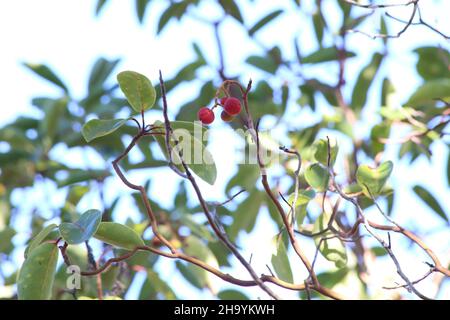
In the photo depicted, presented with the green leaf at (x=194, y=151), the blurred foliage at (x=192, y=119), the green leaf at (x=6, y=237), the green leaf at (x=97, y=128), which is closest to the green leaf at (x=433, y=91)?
the blurred foliage at (x=192, y=119)

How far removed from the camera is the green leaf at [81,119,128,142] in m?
1.22

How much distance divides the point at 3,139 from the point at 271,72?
858mm

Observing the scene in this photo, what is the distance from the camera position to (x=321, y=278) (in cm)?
194

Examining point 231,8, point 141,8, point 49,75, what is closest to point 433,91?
point 231,8

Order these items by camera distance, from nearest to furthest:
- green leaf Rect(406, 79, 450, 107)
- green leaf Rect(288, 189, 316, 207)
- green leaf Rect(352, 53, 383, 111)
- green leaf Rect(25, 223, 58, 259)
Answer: green leaf Rect(25, 223, 58, 259), green leaf Rect(288, 189, 316, 207), green leaf Rect(406, 79, 450, 107), green leaf Rect(352, 53, 383, 111)

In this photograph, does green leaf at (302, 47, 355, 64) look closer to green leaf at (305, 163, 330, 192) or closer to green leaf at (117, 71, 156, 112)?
green leaf at (305, 163, 330, 192)

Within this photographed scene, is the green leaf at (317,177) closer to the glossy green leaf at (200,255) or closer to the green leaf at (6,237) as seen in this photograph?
the glossy green leaf at (200,255)

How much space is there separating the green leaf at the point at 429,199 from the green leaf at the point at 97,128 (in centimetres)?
114

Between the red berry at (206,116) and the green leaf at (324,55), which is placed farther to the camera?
the green leaf at (324,55)

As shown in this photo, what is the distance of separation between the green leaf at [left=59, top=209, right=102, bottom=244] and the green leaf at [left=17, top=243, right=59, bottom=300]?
62 millimetres

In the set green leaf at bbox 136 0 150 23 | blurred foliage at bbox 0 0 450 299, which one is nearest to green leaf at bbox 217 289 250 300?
blurred foliage at bbox 0 0 450 299

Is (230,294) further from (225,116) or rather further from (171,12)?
(171,12)

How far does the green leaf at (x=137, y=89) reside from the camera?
1.23 m
